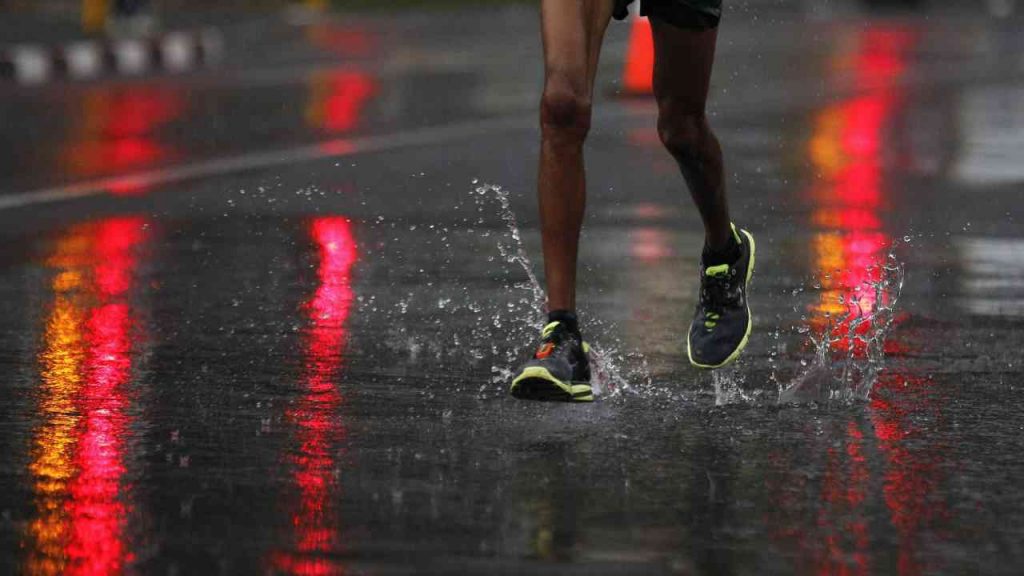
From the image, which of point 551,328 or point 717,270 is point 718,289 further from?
point 551,328

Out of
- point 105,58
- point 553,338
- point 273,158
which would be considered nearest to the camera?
point 553,338

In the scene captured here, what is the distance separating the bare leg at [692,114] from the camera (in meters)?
6.66

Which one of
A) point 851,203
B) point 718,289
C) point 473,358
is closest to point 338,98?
point 851,203

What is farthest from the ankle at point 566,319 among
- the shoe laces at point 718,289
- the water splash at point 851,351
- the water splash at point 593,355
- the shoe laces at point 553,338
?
the shoe laces at point 718,289

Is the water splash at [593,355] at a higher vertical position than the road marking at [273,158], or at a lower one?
lower

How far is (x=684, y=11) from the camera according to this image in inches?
260

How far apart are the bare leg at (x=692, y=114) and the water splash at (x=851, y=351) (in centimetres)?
47

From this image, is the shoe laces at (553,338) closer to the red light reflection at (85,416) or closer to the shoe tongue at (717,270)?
the shoe tongue at (717,270)

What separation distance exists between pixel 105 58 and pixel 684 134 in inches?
619

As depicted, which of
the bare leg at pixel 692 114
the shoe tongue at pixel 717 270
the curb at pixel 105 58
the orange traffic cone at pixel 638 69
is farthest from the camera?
the curb at pixel 105 58

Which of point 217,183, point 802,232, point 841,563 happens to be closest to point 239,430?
point 841,563

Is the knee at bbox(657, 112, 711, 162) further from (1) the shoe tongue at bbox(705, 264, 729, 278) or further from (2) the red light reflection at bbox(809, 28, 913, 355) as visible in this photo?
(2) the red light reflection at bbox(809, 28, 913, 355)

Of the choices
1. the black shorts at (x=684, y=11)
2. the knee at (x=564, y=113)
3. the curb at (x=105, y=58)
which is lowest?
the knee at (x=564, y=113)

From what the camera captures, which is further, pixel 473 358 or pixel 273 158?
pixel 273 158
